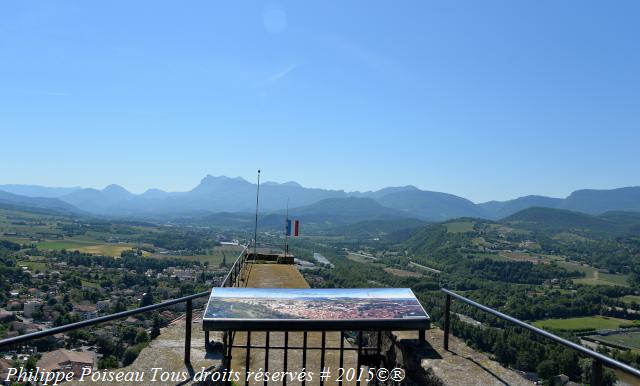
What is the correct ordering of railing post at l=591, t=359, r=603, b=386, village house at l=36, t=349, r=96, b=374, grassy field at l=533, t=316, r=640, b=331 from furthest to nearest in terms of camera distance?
grassy field at l=533, t=316, r=640, b=331 < village house at l=36, t=349, r=96, b=374 < railing post at l=591, t=359, r=603, b=386

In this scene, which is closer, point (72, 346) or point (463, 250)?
point (72, 346)

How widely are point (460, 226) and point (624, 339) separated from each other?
4834 inches

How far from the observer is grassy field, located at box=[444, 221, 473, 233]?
6216 inches

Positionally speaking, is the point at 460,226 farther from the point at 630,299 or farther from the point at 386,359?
the point at 386,359

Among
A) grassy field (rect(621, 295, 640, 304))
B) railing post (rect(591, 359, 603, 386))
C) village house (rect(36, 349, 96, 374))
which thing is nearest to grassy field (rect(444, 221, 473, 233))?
grassy field (rect(621, 295, 640, 304))

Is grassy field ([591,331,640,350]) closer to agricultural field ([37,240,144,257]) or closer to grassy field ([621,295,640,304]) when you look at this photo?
grassy field ([621,295,640,304])

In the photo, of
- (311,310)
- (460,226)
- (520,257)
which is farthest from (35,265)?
(460,226)

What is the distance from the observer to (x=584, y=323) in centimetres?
5441

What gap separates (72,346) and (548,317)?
184 ft

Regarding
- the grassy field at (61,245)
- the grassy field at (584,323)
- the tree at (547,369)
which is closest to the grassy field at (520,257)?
the grassy field at (584,323)

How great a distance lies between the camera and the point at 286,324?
3834mm

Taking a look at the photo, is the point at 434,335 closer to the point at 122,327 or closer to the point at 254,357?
the point at 254,357

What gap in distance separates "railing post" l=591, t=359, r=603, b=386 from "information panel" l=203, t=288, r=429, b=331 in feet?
4.35

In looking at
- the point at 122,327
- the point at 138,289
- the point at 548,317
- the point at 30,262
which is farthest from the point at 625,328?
the point at 30,262
